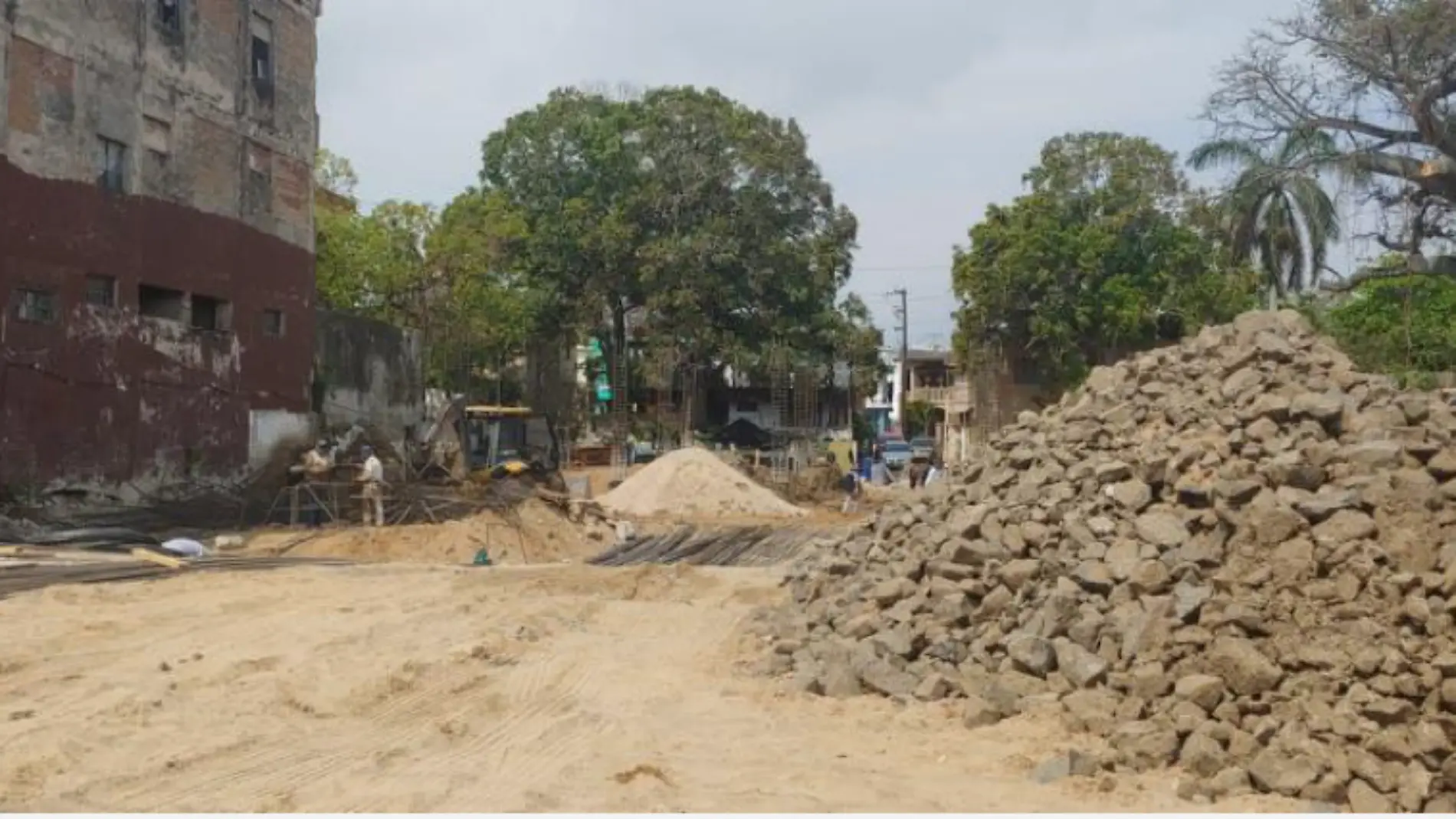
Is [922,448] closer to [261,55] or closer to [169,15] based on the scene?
[261,55]

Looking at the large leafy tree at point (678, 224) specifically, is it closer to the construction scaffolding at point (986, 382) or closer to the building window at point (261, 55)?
the construction scaffolding at point (986, 382)

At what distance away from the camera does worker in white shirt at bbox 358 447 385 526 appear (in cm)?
2138

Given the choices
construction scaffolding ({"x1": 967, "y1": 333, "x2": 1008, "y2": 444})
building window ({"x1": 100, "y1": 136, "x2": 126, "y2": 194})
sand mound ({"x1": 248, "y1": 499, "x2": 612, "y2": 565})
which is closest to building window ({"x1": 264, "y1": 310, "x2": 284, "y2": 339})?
building window ({"x1": 100, "y1": 136, "x2": 126, "y2": 194})

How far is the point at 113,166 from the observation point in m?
21.5

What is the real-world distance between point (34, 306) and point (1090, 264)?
93.3 ft

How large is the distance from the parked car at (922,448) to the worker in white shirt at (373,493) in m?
22.3

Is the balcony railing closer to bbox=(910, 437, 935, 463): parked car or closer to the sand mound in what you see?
bbox=(910, 437, 935, 463): parked car

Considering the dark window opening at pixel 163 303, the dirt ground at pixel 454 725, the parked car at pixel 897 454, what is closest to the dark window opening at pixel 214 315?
the dark window opening at pixel 163 303

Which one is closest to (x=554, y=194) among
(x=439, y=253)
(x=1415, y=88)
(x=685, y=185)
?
(x=685, y=185)

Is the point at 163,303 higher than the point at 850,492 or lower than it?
higher

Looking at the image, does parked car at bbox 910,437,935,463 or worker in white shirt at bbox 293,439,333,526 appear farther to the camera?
parked car at bbox 910,437,935,463

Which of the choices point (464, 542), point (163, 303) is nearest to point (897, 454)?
point (464, 542)

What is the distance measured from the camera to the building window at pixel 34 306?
1916cm

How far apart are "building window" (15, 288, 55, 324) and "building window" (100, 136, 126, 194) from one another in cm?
237
